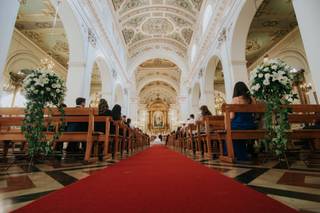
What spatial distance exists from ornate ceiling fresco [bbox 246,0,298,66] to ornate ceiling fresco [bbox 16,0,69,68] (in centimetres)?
862

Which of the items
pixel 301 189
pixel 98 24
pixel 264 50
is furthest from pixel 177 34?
pixel 301 189

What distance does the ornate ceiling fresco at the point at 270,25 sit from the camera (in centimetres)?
669

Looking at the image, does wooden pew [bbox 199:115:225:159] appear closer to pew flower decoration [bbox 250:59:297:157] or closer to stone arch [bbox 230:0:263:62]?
pew flower decoration [bbox 250:59:297:157]

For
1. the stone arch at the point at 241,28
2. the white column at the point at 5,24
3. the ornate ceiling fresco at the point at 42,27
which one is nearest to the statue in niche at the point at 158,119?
the ornate ceiling fresco at the point at 42,27

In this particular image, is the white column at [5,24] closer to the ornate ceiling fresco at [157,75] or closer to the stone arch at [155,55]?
the stone arch at [155,55]

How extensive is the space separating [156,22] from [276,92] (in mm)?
11031

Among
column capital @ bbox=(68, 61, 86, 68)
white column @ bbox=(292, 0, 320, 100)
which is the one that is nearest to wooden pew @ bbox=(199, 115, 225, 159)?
white column @ bbox=(292, 0, 320, 100)

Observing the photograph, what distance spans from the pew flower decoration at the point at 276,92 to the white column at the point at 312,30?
60 centimetres

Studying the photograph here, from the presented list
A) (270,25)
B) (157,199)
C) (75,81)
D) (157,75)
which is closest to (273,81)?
(157,199)

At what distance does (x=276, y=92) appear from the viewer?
2.09 metres

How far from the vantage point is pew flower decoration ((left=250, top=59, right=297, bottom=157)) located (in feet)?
6.66

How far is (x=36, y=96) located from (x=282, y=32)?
10.3 metres

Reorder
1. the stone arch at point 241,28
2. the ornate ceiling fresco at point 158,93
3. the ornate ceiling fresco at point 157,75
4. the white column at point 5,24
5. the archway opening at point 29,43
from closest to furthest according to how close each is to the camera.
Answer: the white column at point 5,24 → the stone arch at point 241,28 → the archway opening at point 29,43 → the ornate ceiling fresco at point 157,75 → the ornate ceiling fresco at point 158,93

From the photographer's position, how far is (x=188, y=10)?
32.9ft
